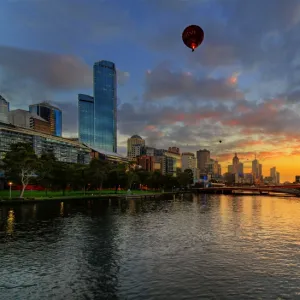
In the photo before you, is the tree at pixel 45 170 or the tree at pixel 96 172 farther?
the tree at pixel 96 172

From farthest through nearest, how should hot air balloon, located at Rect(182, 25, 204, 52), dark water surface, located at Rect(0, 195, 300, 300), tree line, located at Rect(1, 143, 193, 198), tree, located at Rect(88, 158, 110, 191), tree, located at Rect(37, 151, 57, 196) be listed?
tree, located at Rect(88, 158, 110, 191)
tree, located at Rect(37, 151, 57, 196)
tree line, located at Rect(1, 143, 193, 198)
hot air balloon, located at Rect(182, 25, 204, 52)
dark water surface, located at Rect(0, 195, 300, 300)

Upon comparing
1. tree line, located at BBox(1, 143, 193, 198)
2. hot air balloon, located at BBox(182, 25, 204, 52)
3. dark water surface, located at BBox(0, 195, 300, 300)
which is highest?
hot air balloon, located at BBox(182, 25, 204, 52)

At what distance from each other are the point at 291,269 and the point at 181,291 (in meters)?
12.3

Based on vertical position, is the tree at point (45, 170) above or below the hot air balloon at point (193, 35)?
below

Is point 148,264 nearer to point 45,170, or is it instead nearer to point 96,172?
point 45,170

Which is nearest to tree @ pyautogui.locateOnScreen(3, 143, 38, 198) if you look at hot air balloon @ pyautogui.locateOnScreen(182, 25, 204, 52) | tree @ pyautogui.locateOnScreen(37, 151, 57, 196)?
tree @ pyautogui.locateOnScreen(37, 151, 57, 196)

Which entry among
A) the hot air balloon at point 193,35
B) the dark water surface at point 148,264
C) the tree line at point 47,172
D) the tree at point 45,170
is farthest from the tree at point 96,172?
the hot air balloon at point 193,35

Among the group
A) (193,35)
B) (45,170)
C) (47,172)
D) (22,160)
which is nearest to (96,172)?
(47,172)

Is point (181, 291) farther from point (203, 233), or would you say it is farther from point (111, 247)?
point (203, 233)

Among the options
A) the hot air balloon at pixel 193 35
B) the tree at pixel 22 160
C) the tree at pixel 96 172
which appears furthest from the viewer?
the tree at pixel 96 172

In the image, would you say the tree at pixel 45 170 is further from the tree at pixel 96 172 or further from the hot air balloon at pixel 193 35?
the hot air balloon at pixel 193 35

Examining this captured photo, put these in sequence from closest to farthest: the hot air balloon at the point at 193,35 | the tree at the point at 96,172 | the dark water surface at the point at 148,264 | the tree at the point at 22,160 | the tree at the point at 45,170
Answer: the dark water surface at the point at 148,264, the hot air balloon at the point at 193,35, the tree at the point at 22,160, the tree at the point at 45,170, the tree at the point at 96,172

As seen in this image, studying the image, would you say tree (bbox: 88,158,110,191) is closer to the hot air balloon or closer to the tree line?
the tree line

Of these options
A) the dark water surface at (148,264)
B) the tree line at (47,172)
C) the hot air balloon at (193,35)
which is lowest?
the dark water surface at (148,264)
